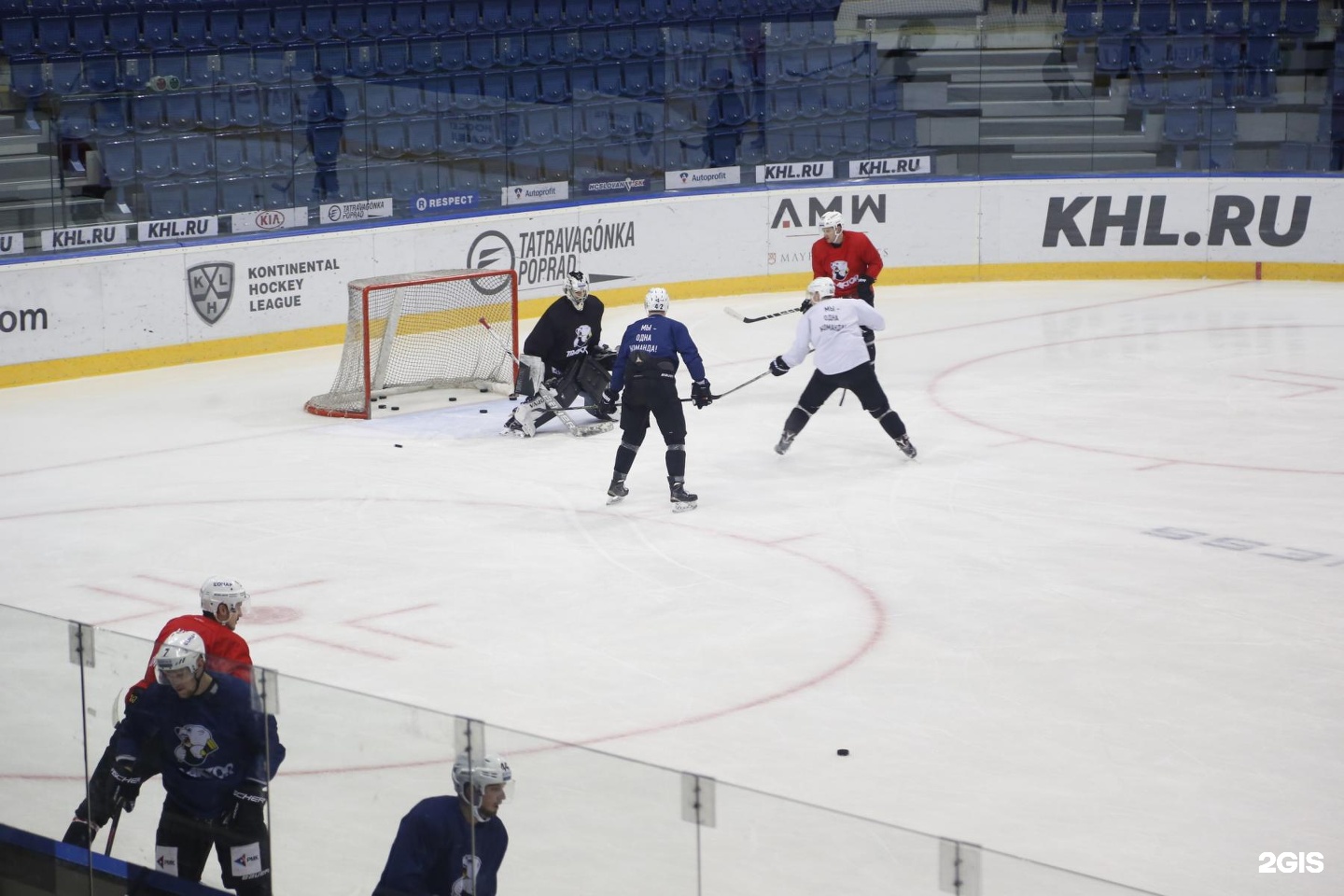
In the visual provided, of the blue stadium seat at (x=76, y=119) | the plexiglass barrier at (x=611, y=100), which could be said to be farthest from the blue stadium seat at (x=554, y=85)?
the blue stadium seat at (x=76, y=119)

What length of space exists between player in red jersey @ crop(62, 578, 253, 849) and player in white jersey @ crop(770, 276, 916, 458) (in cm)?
605

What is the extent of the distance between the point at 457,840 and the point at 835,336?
23.5ft

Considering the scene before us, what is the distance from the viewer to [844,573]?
29.8 feet

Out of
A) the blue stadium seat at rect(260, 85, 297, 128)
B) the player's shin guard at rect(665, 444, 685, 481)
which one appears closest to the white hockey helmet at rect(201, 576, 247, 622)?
the player's shin guard at rect(665, 444, 685, 481)

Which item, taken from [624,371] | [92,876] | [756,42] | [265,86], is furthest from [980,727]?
[756,42]

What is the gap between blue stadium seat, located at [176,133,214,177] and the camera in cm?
1531

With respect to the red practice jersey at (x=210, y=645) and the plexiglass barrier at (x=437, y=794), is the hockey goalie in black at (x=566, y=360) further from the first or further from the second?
the plexiglass barrier at (x=437, y=794)

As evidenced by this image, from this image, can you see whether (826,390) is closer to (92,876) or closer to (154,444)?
(154,444)

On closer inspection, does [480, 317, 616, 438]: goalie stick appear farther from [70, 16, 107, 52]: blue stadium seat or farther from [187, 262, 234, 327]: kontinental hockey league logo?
[70, 16, 107, 52]: blue stadium seat

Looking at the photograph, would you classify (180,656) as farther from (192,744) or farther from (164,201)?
(164,201)

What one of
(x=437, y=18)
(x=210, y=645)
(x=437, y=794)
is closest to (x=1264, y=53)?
(x=437, y=18)

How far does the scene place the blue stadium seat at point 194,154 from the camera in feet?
50.2

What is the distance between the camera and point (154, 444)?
12.4 metres

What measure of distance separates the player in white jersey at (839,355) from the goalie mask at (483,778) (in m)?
7.09
